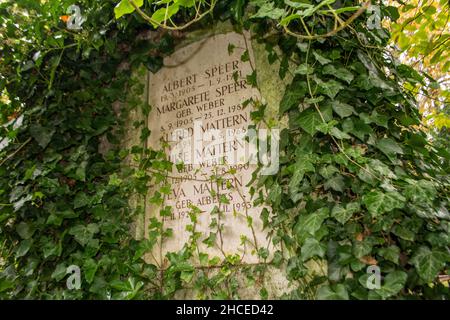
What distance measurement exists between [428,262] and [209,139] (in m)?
1.43

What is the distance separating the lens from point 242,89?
230cm

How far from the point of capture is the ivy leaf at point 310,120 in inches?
69.2

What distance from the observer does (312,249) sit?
1.59 m

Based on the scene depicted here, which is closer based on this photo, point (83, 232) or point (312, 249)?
point (312, 249)

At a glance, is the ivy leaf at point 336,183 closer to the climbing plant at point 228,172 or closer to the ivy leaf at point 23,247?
the climbing plant at point 228,172

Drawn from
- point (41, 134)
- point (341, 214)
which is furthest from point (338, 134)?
point (41, 134)

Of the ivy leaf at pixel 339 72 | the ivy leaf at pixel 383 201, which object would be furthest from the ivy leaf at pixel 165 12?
the ivy leaf at pixel 383 201

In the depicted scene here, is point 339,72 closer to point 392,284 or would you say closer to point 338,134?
point 338,134

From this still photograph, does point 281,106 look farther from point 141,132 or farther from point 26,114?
point 26,114

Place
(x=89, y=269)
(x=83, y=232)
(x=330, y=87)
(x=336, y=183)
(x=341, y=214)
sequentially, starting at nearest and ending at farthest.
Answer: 1. (x=341, y=214)
2. (x=336, y=183)
3. (x=330, y=87)
4. (x=89, y=269)
5. (x=83, y=232)

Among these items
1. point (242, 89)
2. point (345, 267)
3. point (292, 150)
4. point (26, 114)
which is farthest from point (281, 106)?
point (26, 114)

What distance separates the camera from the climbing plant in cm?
158

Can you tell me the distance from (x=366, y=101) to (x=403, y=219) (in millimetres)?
649

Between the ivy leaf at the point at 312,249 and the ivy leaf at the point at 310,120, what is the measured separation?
0.52 metres
